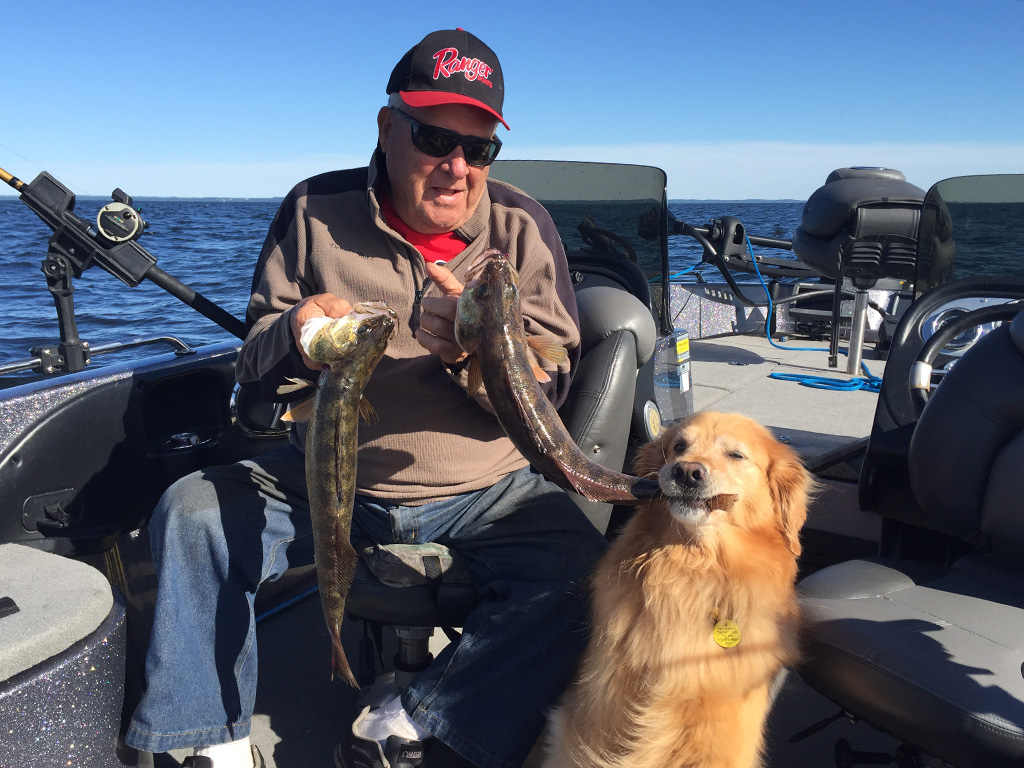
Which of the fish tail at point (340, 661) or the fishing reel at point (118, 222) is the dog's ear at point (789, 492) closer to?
the fish tail at point (340, 661)

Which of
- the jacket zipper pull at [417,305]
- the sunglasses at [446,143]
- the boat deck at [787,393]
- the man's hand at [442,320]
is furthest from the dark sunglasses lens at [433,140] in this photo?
the boat deck at [787,393]

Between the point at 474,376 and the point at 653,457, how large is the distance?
0.81 meters

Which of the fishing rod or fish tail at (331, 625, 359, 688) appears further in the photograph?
the fishing rod

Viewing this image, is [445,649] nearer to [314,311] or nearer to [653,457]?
[653,457]

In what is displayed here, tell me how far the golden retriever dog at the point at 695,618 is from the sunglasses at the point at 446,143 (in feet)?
3.93

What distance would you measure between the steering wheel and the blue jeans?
62.9 inches

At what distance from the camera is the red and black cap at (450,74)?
8.75ft

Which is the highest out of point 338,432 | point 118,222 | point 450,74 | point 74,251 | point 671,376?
point 450,74

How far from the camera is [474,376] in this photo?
2346mm

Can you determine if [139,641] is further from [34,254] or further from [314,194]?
[34,254]

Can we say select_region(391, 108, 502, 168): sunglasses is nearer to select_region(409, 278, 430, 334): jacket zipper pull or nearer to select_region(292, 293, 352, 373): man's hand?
select_region(409, 278, 430, 334): jacket zipper pull

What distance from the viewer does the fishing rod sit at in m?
3.54

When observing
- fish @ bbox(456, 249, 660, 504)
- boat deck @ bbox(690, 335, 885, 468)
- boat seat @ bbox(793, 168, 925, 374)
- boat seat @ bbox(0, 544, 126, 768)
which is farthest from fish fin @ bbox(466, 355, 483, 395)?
boat seat @ bbox(793, 168, 925, 374)

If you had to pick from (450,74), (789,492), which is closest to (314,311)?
(450,74)
